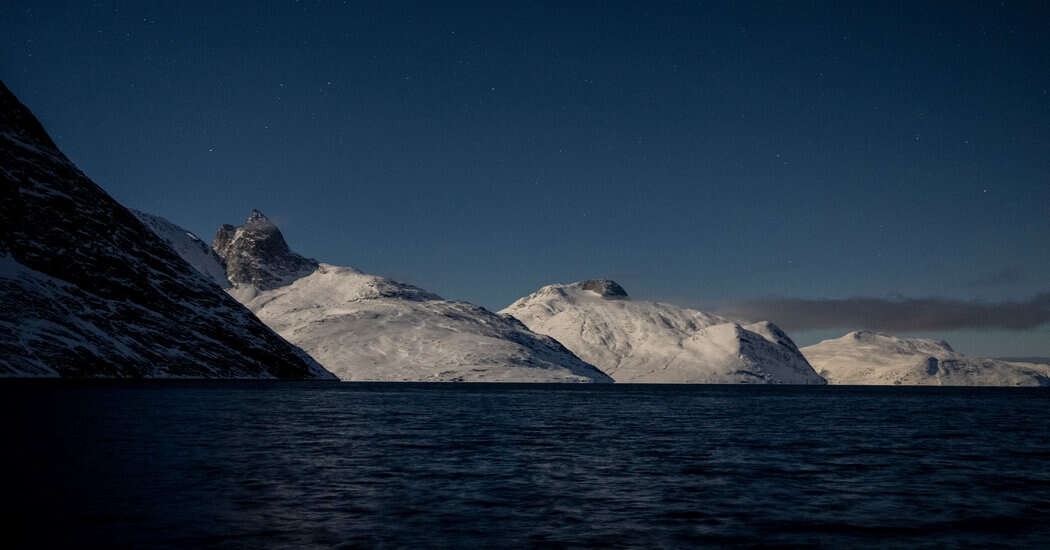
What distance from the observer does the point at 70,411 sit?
205ft

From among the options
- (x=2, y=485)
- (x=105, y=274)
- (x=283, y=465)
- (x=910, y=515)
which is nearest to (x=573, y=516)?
(x=910, y=515)

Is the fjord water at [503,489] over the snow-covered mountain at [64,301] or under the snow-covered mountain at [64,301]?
under

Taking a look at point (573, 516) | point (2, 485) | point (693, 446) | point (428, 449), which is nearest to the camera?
point (573, 516)

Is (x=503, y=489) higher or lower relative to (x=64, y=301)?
lower

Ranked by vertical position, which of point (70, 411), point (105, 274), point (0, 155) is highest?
point (0, 155)

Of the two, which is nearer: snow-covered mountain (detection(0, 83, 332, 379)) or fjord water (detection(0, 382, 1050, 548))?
fjord water (detection(0, 382, 1050, 548))

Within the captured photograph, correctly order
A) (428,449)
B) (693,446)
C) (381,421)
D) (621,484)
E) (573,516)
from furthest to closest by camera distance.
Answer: (381,421) → (693,446) → (428,449) → (621,484) → (573,516)

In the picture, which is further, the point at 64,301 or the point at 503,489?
the point at 64,301

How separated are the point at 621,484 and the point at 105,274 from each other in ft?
644

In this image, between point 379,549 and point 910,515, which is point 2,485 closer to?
point 379,549

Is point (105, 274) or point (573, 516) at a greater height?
point (105, 274)

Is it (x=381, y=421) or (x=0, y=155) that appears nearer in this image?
(x=381, y=421)

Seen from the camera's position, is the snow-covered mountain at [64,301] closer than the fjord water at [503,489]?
No

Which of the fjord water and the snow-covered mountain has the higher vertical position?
the snow-covered mountain
